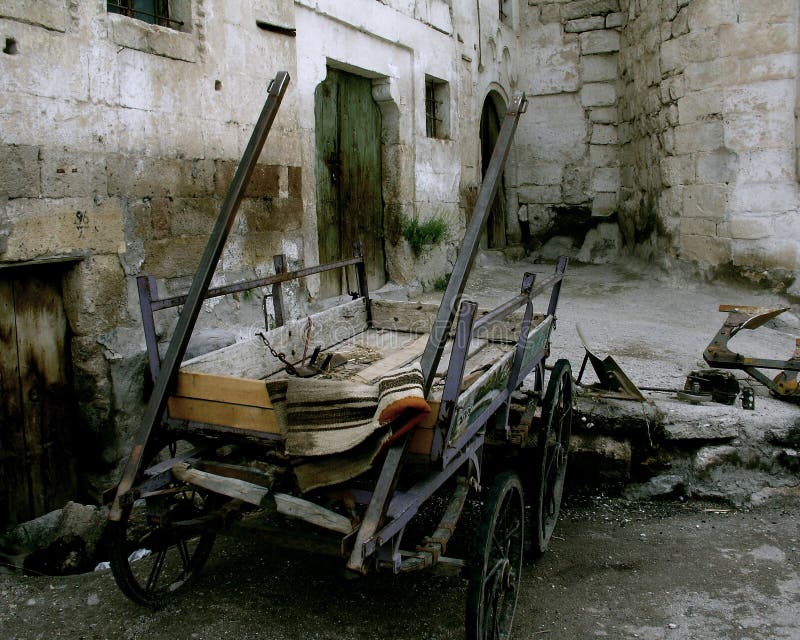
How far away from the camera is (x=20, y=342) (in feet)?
12.8

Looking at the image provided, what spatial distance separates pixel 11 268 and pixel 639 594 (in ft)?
11.5

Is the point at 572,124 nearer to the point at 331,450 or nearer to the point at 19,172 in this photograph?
the point at 19,172

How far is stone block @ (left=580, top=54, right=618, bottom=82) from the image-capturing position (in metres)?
10.2

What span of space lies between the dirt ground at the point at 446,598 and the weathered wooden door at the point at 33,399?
735 millimetres

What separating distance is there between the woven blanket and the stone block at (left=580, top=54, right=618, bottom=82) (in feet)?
29.5

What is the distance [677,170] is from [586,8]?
340 centimetres

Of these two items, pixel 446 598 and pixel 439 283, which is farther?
pixel 439 283

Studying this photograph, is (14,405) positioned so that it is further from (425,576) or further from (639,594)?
(639,594)

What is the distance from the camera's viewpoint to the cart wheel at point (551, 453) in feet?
11.3

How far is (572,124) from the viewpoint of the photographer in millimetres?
10484

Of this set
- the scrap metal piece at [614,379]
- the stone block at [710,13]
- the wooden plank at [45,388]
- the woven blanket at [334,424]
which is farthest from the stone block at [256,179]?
the stone block at [710,13]

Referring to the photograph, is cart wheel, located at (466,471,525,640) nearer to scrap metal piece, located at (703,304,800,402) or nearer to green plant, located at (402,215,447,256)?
scrap metal piece, located at (703,304,800,402)

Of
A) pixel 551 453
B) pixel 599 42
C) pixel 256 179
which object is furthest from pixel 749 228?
pixel 256 179

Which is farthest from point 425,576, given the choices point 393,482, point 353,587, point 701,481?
point 701,481
